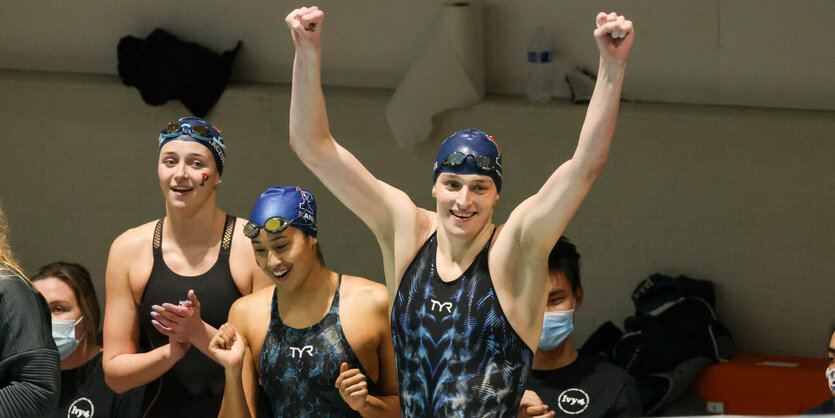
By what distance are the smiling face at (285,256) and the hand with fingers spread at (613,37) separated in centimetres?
154

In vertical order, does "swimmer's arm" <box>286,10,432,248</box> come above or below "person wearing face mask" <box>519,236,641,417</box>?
above

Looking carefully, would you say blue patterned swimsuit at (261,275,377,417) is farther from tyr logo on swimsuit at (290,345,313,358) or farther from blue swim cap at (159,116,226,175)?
blue swim cap at (159,116,226,175)

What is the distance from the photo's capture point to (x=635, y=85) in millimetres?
7199

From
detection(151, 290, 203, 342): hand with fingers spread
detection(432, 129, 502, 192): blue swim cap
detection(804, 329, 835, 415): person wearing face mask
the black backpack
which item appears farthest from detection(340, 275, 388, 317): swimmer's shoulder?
the black backpack

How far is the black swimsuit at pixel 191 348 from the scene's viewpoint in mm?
4863

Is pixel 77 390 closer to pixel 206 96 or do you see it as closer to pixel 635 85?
pixel 206 96

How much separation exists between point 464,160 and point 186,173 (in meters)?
1.46

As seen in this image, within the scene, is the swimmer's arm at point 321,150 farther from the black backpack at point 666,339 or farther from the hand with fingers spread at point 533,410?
the black backpack at point 666,339

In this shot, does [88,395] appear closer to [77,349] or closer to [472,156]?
[77,349]

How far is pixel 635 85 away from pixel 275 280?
340cm

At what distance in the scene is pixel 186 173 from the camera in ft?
16.0

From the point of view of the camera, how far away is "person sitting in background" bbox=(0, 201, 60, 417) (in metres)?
3.29

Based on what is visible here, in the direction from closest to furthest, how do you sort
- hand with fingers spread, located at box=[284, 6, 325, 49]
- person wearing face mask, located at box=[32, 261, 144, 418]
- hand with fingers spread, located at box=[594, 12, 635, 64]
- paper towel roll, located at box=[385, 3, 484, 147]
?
hand with fingers spread, located at box=[594, 12, 635, 64] → hand with fingers spread, located at box=[284, 6, 325, 49] → person wearing face mask, located at box=[32, 261, 144, 418] → paper towel roll, located at box=[385, 3, 484, 147]

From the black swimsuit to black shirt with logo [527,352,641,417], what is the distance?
1381mm
